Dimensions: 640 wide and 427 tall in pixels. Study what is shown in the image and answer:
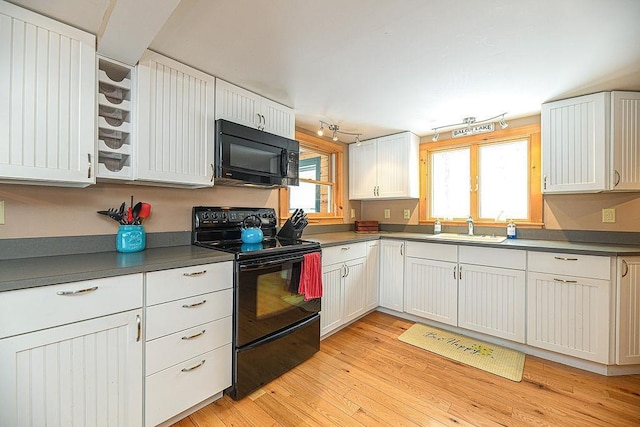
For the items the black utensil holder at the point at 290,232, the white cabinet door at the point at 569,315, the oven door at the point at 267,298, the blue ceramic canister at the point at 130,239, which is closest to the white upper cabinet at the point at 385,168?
the black utensil holder at the point at 290,232

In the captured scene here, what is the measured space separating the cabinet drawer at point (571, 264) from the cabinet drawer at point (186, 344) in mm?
2431

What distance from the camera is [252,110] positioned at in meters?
2.26

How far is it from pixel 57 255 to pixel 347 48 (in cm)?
210

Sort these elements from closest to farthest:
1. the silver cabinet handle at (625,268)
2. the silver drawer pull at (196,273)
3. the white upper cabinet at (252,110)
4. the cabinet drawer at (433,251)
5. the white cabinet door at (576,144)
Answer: the silver drawer pull at (196,273) < the silver cabinet handle at (625,268) < the white upper cabinet at (252,110) < the white cabinet door at (576,144) < the cabinet drawer at (433,251)

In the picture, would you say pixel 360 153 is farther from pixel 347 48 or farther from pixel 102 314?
pixel 102 314

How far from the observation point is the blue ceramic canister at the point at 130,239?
1.73m

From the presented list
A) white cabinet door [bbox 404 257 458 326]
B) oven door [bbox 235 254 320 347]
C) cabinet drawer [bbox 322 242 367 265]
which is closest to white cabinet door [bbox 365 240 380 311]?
cabinet drawer [bbox 322 242 367 265]

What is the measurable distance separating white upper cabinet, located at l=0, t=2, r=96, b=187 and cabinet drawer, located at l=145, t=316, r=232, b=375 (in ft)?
3.17

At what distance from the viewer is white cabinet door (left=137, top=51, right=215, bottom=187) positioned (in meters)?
1.67

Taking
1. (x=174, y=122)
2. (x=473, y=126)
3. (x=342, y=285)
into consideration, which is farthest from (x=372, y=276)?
(x=174, y=122)

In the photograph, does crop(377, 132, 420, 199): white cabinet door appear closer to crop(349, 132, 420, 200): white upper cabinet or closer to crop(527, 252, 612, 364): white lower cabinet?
crop(349, 132, 420, 200): white upper cabinet

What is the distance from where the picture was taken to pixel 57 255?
5.19 ft

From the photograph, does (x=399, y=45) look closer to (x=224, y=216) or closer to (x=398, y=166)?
(x=224, y=216)

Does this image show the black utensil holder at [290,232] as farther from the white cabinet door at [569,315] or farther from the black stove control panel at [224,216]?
the white cabinet door at [569,315]
